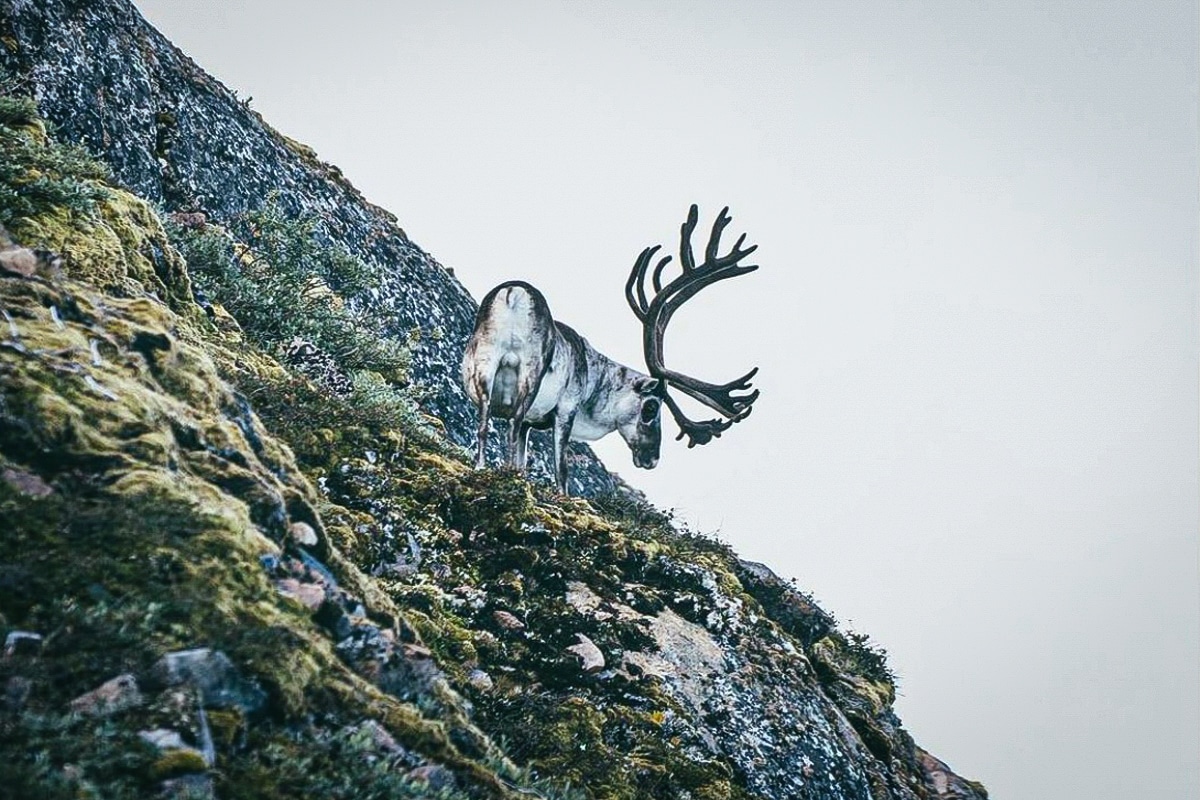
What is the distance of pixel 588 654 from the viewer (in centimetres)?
905

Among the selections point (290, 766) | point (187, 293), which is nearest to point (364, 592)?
point (290, 766)

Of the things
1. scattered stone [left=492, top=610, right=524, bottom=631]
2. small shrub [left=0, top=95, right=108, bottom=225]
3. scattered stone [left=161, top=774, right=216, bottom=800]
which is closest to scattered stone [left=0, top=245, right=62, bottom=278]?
small shrub [left=0, top=95, right=108, bottom=225]

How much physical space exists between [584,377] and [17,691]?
458 inches

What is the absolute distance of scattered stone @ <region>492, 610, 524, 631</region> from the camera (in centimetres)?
894

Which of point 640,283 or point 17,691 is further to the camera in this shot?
point 640,283

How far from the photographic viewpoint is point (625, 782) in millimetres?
7566

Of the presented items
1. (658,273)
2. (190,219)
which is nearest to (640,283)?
(658,273)

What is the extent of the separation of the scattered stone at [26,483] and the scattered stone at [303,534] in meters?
1.56

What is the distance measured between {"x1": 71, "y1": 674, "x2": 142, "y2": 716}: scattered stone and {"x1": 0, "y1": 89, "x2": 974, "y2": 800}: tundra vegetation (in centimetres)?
1

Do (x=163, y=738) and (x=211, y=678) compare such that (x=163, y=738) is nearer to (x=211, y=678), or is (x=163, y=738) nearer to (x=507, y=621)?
(x=211, y=678)

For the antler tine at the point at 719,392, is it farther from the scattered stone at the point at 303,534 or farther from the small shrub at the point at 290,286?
the scattered stone at the point at 303,534

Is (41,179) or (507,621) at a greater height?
(41,179)

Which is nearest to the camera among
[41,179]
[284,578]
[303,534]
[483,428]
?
[284,578]

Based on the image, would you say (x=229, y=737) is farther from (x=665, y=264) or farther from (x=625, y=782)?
(x=665, y=264)
